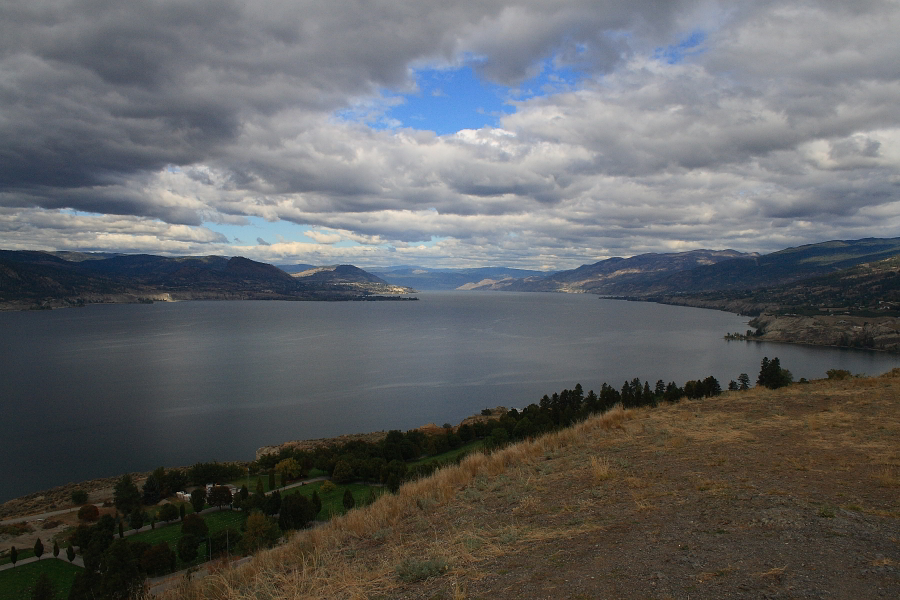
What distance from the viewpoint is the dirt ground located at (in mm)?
4965

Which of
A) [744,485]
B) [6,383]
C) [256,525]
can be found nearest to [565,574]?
[744,485]

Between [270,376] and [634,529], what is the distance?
7378cm

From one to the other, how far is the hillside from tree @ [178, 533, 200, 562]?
18.5 m

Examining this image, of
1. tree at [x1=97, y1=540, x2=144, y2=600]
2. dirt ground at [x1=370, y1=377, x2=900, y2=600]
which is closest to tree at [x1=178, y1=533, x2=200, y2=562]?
tree at [x1=97, y1=540, x2=144, y2=600]

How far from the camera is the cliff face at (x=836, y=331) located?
339 feet

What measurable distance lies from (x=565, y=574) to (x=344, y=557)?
3595 millimetres

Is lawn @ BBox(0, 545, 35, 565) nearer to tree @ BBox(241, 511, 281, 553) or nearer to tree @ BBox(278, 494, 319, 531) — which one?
tree @ BBox(241, 511, 281, 553)

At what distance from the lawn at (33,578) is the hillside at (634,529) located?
22550 millimetres

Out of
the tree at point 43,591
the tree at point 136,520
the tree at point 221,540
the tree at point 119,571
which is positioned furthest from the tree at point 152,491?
the tree at point 119,571

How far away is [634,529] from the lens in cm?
664

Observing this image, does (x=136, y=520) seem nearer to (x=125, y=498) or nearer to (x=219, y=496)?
(x=125, y=498)

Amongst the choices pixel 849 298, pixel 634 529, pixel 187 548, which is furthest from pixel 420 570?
pixel 849 298

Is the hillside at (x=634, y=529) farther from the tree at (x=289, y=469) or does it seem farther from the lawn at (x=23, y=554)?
the lawn at (x=23, y=554)

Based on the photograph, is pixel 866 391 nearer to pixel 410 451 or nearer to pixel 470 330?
pixel 410 451
